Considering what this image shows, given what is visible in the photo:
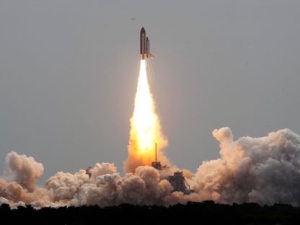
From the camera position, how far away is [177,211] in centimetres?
19312

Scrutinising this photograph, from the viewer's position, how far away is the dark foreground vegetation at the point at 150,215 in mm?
188500

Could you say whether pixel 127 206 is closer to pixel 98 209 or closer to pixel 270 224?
pixel 98 209

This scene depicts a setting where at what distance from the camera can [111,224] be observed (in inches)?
7402

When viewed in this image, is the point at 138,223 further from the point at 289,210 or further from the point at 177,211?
the point at 289,210

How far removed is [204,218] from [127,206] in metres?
11.7

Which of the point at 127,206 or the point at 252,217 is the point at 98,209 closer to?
the point at 127,206

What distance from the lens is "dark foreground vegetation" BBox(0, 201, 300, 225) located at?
18850cm

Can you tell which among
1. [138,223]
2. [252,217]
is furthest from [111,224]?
[252,217]

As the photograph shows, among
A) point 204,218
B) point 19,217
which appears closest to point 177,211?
point 204,218

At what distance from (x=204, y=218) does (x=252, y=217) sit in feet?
16.7

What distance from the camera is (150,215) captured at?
191 m

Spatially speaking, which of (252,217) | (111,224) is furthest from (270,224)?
(111,224)

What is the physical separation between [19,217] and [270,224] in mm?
26719

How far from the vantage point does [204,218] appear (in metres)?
190
